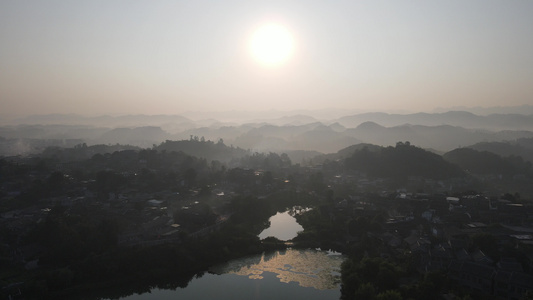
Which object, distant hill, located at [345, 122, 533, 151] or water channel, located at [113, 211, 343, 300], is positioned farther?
distant hill, located at [345, 122, 533, 151]

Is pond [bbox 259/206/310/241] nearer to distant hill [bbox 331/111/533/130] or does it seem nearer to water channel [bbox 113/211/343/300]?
water channel [bbox 113/211/343/300]

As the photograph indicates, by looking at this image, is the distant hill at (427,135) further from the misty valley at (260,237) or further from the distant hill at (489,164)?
the misty valley at (260,237)

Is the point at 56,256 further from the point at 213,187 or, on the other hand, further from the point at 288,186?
the point at 288,186

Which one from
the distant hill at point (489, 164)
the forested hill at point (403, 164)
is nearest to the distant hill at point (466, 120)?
the distant hill at point (489, 164)

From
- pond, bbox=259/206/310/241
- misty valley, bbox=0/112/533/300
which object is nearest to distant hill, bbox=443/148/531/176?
misty valley, bbox=0/112/533/300

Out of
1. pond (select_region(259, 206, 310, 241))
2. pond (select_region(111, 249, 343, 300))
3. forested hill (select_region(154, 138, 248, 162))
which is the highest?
forested hill (select_region(154, 138, 248, 162))

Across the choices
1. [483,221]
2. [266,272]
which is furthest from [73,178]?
[483,221]

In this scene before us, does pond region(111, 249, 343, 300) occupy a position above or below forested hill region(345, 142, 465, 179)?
below

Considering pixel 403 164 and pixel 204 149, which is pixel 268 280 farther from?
pixel 204 149
